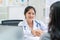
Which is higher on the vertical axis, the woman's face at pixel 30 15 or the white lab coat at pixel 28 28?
the woman's face at pixel 30 15

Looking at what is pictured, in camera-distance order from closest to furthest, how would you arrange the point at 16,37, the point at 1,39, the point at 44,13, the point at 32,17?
the point at 1,39 → the point at 16,37 → the point at 32,17 → the point at 44,13

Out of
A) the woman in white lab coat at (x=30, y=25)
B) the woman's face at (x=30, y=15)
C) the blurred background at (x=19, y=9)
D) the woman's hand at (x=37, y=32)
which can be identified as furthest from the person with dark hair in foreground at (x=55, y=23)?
the blurred background at (x=19, y=9)

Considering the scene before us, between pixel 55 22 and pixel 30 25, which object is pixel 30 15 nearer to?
pixel 30 25

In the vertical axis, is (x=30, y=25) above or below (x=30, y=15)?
below

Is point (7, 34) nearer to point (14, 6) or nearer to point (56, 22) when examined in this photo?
point (56, 22)

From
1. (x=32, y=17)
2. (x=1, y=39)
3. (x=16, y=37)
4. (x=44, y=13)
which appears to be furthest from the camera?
(x=44, y=13)

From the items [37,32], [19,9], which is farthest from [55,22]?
[19,9]

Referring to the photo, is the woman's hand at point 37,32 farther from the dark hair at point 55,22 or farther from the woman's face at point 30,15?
the dark hair at point 55,22

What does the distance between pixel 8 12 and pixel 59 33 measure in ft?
8.56

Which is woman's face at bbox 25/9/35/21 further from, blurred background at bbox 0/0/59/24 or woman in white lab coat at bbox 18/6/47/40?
blurred background at bbox 0/0/59/24

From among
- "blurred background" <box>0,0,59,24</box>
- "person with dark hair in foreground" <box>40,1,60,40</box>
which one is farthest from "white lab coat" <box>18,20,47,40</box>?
"person with dark hair in foreground" <box>40,1,60,40</box>

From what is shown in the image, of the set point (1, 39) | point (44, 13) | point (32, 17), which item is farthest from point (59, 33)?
point (44, 13)

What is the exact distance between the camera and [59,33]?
105 centimetres

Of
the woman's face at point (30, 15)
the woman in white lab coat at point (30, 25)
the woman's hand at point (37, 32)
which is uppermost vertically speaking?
the woman's face at point (30, 15)
